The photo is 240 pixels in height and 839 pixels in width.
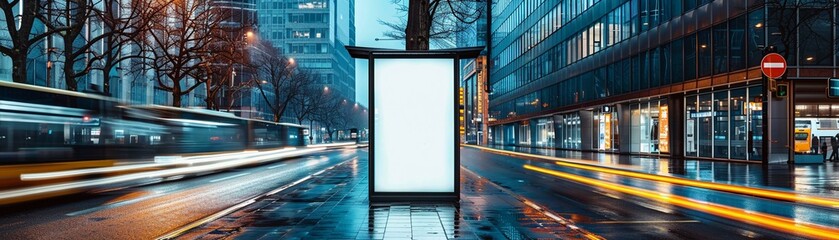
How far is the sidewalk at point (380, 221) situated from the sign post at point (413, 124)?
1.39 ft

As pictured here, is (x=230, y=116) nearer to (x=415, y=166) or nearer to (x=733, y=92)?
(x=415, y=166)

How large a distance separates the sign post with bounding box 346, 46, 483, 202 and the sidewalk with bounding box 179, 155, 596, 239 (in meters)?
0.42

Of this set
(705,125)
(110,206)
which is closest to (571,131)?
(705,125)

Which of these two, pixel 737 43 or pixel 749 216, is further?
pixel 737 43

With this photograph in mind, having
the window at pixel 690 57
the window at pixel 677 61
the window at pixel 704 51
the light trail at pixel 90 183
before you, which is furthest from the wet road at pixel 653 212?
the window at pixel 677 61

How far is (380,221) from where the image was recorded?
11141 mm

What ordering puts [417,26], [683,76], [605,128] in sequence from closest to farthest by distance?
[417,26] → [683,76] → [605,128]

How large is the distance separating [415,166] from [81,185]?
361 inches

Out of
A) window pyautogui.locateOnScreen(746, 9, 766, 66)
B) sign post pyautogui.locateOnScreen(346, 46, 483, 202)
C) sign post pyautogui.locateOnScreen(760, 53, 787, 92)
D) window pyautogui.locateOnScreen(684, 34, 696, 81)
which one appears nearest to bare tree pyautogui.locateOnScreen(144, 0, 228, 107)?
sign post pyautogui.locateOnScreen(346, 46, 483, 202)

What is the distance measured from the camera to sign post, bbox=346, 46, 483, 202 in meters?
13.2

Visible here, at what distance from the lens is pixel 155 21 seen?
3297 centimetres

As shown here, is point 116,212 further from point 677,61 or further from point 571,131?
point 571,131

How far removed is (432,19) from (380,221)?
46.7 ft

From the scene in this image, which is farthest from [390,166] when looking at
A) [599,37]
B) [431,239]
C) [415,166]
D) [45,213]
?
[599,37]
